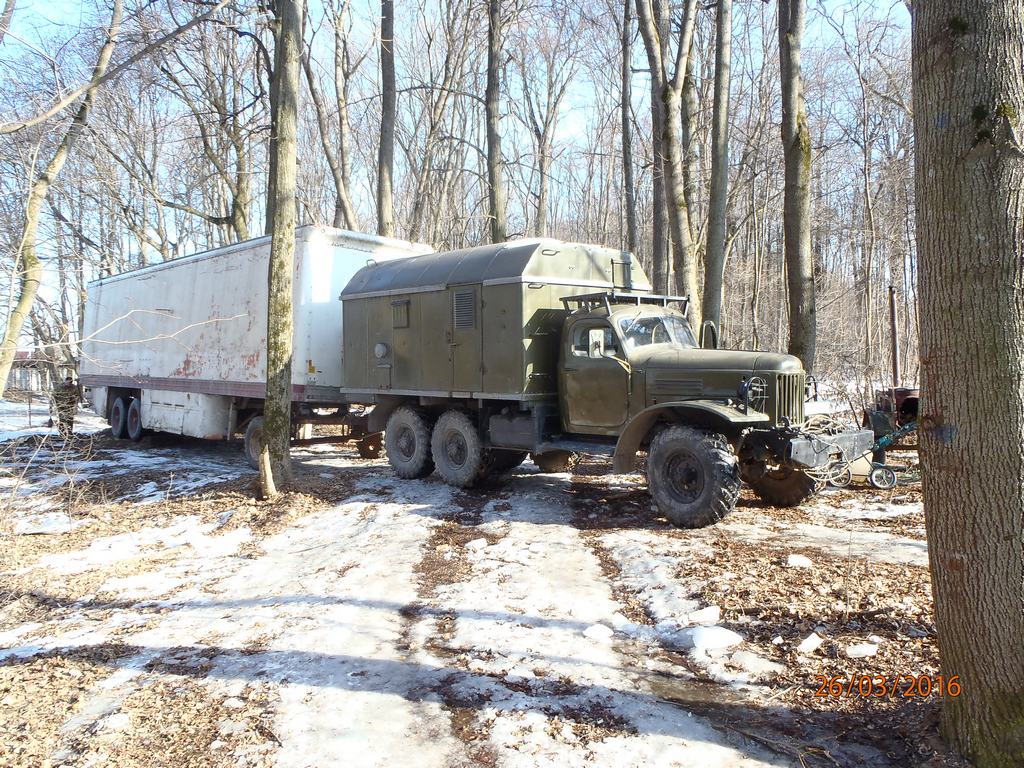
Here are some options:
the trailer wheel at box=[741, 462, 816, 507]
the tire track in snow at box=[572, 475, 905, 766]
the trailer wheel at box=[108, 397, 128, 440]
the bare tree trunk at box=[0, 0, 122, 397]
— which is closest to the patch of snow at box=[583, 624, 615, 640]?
the tire track in snow at box=[572, 475, 905, 766]

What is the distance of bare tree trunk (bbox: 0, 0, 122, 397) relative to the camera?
8.02 m

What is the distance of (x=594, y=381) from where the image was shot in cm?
869

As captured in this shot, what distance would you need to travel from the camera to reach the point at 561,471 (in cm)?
1124

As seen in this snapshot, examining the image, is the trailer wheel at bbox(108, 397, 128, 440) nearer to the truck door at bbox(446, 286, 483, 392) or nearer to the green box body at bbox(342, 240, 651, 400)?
the green box body at bbox(342, 240, 651, 400)

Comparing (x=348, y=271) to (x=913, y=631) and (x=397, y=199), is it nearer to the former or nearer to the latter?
(x=913, y=631)

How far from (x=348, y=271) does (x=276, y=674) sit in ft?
28.0

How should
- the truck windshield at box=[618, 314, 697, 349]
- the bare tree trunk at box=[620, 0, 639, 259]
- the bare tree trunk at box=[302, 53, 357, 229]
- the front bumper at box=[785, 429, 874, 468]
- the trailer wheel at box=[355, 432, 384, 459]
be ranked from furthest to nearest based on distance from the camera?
1. the bare tree trunk at box=[302, 53, 357, 229]
2. the bare tree trunk at box=[620, 0, 639, 259]
3. the trailer wheel at box=[355, 432, 384, 459]
4. the truck windshield at box=[618, 314, 697, 349]
5. the front bumper at box=[785, 429, 874, 468]

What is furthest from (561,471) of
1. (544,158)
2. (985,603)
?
(544,158)

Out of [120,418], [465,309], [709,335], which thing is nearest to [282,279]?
[465,309]

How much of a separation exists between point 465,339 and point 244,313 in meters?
4.57

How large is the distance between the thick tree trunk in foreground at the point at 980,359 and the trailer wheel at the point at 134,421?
16350mm

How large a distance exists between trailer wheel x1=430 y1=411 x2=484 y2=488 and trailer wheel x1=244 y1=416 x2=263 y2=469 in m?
3.59

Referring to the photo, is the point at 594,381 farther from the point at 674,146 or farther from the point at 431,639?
the point at 674,146

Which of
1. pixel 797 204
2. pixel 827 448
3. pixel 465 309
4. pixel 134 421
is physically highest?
pixel 797 204
